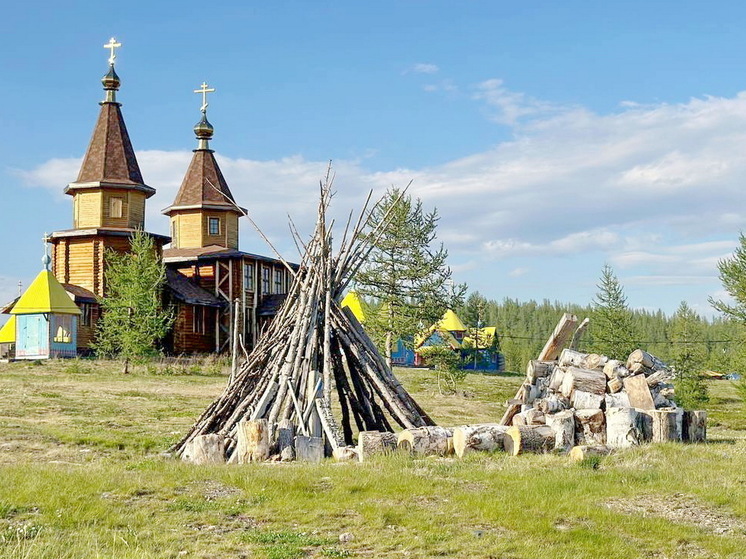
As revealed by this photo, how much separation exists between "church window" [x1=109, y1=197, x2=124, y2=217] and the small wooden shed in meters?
4.10

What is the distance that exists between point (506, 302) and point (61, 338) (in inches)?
3763

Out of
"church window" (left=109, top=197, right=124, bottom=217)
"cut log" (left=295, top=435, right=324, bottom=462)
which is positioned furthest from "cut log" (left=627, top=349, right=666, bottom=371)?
"church window" (left=109, top=197, right=124, bottom=217)

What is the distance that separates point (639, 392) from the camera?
13.7m

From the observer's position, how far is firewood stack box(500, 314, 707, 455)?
12.2 meters

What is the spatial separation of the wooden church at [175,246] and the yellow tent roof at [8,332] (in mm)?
2337

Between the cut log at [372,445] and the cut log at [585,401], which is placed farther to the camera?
the cut log at [585,401]

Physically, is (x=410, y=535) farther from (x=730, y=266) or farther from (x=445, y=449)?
(x=730, y=266)

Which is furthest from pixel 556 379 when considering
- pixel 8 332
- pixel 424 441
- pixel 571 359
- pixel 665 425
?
pixel 8 332

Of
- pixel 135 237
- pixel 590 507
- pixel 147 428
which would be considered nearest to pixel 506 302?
pixel 135 237

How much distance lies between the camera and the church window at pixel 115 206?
3875 centimetres

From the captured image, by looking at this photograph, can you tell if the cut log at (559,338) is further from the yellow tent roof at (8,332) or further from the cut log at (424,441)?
the yellow tent roof at (8,332)

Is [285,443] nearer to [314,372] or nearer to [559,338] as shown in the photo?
[314,372]

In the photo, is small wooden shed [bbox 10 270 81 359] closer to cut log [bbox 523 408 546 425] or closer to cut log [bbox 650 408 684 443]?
cut log [bbox 523 408 546 425]

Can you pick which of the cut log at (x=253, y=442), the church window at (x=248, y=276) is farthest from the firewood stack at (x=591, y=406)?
the church window at (x=248, y=276)
